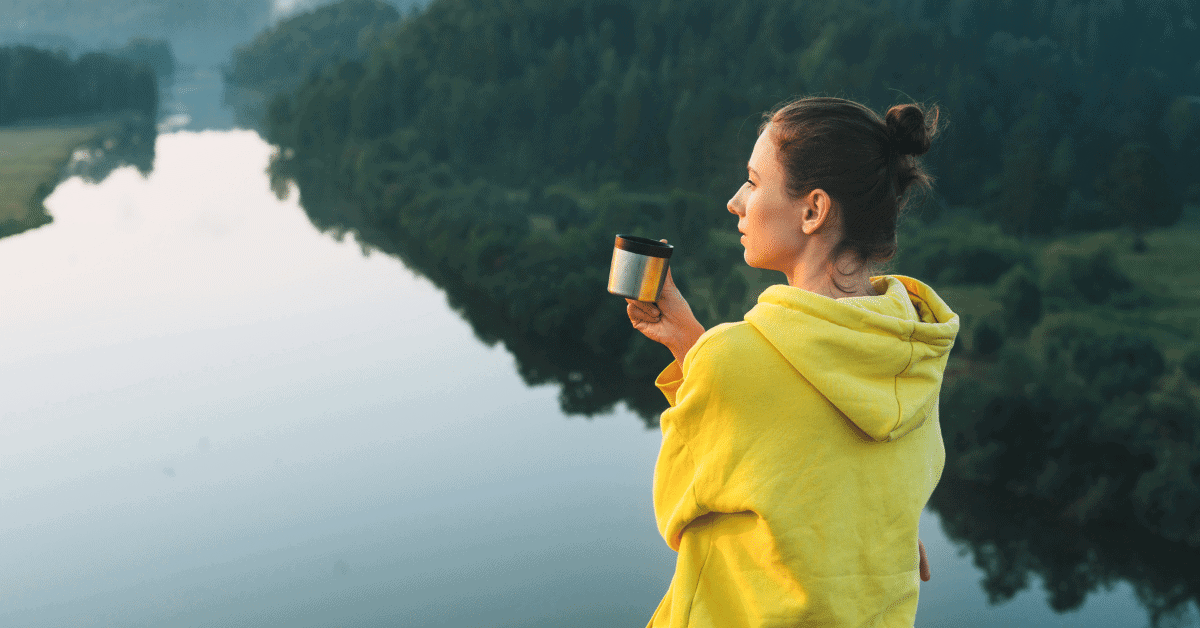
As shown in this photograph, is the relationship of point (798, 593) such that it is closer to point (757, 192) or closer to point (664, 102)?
point (757, 192)

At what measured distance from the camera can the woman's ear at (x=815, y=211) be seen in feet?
2.85

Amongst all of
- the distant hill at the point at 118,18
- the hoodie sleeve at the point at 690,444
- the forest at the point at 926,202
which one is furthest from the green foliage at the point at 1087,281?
the distant hill at the point at 118,18

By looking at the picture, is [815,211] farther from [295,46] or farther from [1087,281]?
[295,46]

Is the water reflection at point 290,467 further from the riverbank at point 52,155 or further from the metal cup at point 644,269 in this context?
the metal cup at point 644,269

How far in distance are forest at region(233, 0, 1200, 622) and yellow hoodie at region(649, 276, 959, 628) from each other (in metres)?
5.21

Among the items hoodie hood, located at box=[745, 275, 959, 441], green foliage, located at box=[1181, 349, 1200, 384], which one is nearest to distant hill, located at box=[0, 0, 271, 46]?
green foliage, located at box=[1181, 349, 1200, 384]

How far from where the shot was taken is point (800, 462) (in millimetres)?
809

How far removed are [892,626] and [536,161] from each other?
25.0 metres

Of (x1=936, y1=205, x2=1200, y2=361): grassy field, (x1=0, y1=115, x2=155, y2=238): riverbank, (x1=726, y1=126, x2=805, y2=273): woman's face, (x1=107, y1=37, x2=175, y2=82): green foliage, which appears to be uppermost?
(x1=726, y1=126, x2=805, y2=273): woman's face

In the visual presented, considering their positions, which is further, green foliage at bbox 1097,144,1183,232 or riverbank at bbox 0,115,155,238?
riverbank at bbox 0,115,155,238

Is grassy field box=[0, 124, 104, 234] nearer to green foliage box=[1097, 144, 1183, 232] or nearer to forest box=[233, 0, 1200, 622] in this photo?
forest box=[233, 0, 1200, 622]

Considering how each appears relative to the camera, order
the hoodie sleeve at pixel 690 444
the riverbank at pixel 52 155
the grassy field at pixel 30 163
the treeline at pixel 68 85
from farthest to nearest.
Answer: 1. the treeline at pixel 68 85
2. the riverbank at pixel 52 155
3. the grassy field at pixel 30 163
4. the hoodie sleeve at pixel 690 444

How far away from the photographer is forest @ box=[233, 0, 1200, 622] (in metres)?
11.4

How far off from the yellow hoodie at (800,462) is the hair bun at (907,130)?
0.48 ft
